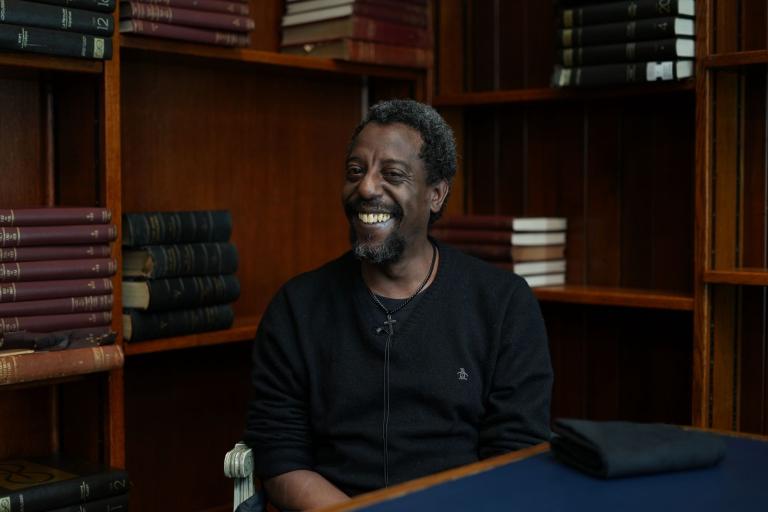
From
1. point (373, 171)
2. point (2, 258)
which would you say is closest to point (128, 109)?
point (2, 258)

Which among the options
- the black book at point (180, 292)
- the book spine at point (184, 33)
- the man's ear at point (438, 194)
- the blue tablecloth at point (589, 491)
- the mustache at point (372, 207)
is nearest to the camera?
the blue tablecloth at point (589, 491)

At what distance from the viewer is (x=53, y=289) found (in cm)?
244

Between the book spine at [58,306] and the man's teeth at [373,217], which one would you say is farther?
the book spine at [58,306]

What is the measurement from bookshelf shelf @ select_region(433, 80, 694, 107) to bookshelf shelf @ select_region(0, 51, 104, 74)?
4.06 ft

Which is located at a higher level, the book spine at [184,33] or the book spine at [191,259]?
the book spine at [184,33]

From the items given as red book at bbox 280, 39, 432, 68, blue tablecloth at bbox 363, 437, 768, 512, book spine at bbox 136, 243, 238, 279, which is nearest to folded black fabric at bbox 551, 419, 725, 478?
blue tablecloth at bbox 363, 437, 768, 512

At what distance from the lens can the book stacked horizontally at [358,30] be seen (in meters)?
3.07

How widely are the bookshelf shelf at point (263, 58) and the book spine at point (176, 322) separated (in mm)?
652

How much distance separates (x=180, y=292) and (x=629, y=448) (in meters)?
1.49

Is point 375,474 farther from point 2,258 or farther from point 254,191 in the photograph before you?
point 254,191

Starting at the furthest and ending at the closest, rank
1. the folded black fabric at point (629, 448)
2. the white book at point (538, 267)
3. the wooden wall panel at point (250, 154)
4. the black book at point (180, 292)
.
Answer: the white book at point (538, 267) → the wooden wall panel at point (250, 154) → the black book at point (180, 292) → the folded black fabric at point (629, 448)

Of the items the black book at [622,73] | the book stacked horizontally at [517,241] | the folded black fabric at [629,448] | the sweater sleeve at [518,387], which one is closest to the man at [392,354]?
the sweater sleeve at [518,387]

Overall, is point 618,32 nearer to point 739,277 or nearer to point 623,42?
point 623,42

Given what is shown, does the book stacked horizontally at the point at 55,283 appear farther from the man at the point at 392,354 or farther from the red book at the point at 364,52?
the red book at the point at 364,52
